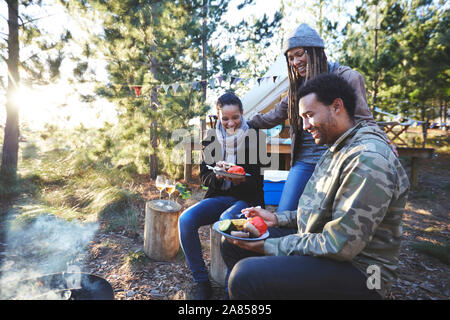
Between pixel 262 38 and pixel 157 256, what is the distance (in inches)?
300

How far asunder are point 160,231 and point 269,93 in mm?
6828

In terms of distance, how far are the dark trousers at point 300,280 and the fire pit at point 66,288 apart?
91 cm

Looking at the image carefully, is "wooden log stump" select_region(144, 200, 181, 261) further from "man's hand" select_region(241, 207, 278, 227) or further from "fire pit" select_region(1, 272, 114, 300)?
"man's hand" select_region(241, 207, 278, 227)

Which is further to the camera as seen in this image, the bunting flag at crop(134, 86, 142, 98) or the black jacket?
the bunting flag at crop(134, 86, 142, 98)

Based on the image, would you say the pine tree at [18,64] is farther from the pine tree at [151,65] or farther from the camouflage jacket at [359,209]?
the camouflage jacket at [359,209]

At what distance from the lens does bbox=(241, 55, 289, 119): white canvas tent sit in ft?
27.4

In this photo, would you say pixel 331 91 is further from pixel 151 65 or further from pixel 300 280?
pixel 151 65

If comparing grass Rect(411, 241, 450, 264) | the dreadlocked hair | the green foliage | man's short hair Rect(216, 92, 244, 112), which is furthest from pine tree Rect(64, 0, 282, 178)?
the green foliage

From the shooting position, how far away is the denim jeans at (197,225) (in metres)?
2.31

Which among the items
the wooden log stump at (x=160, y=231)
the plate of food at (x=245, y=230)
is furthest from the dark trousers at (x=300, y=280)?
the wooden log stump at (x=160, y=231)

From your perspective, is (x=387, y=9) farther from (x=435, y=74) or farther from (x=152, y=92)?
(x=152, y=92)

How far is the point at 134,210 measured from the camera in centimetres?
448

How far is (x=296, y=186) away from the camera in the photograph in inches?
87.6

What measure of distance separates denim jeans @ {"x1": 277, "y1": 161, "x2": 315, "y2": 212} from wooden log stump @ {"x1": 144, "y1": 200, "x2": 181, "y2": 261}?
4.63 ft
